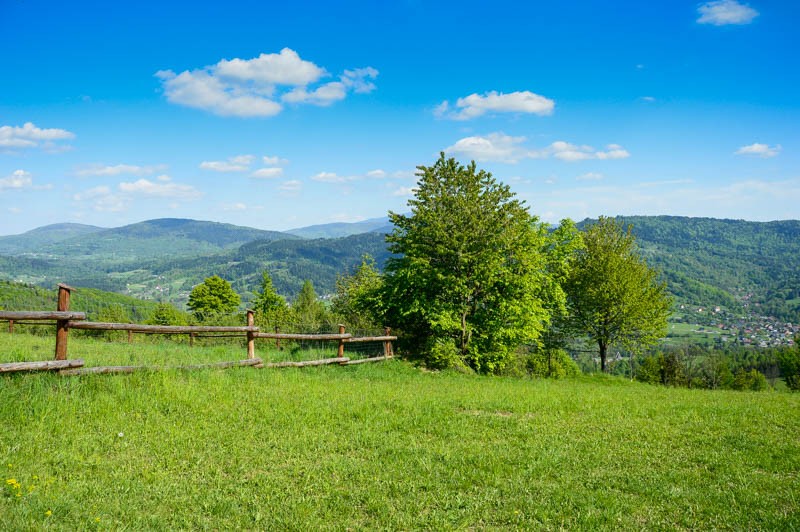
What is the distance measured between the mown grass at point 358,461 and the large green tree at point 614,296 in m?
23.5

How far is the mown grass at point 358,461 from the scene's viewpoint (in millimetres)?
5820

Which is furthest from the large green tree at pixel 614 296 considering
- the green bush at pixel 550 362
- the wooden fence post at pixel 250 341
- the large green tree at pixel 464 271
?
the wooden fence post at pixel 250 341

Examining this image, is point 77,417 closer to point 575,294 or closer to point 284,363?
point 284,363

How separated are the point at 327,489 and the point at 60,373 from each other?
22.8 feet

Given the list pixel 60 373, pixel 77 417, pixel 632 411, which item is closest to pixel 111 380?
pixel 60 373

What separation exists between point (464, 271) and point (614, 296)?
53.3ft

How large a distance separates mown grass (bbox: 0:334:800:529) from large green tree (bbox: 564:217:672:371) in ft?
77.2

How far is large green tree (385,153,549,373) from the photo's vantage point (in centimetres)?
2364

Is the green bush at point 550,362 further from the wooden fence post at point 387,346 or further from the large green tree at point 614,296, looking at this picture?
the wooden fence post at point 387,346

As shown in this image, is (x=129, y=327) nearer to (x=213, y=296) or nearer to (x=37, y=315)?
(x=37, y=315)

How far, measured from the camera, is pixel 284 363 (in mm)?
15172

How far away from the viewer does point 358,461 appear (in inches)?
299

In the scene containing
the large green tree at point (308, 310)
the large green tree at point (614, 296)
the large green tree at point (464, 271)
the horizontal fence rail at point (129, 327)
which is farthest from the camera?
the large green tree at point (308, 310)

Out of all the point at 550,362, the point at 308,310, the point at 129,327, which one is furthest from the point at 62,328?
the point at 308,310
